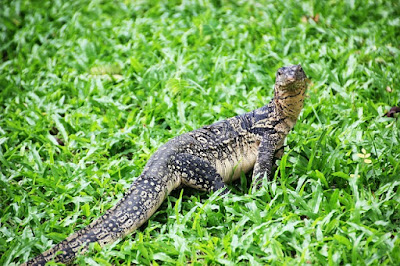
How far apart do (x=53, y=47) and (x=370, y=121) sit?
5560mm

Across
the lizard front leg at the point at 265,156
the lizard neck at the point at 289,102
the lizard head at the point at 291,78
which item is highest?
the lizard head at the point at 291,78

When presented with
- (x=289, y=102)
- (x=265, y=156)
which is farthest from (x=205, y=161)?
(x=289, y=102)

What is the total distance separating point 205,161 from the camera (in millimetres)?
4965

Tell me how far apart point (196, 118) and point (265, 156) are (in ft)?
4.90

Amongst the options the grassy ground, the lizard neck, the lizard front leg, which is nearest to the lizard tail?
the grassy ground

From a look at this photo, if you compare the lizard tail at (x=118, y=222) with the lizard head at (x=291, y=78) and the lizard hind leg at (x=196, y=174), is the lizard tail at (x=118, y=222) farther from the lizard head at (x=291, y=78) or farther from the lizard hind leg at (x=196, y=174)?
the lizard head at (x=291, y=78)

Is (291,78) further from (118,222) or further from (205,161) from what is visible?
(118,222)

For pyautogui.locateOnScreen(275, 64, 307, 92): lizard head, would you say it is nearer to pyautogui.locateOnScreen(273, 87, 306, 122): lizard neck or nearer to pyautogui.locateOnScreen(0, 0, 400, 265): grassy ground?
pyautogui.locateOnScreen(273, 87, 306, 122): lizard neck

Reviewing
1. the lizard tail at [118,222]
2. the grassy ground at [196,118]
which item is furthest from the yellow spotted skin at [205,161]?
the grassy ground at [196,118]

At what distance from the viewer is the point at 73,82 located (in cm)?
730

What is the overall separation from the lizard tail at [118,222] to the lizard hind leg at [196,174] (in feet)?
0.87

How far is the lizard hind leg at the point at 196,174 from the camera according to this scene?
4.83 metres

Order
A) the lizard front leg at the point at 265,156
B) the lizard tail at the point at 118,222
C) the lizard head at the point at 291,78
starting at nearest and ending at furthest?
the lizard tail at the point at 118,222
the lizard head at the point at 291,78
the lizard front leg at the point at 265,156

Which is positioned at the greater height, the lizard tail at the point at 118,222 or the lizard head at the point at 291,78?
the lizard head at the point at 291,78
